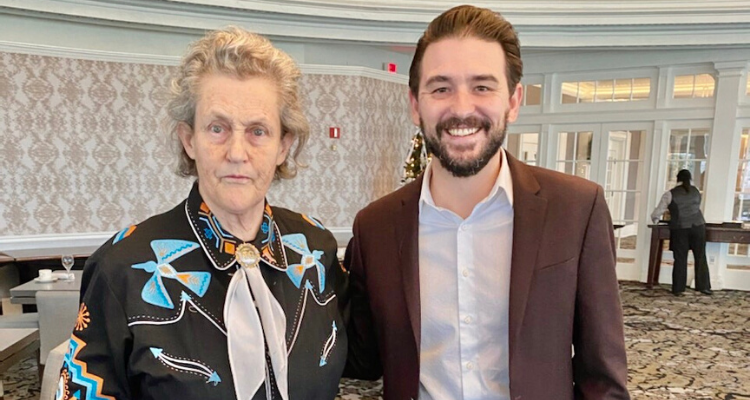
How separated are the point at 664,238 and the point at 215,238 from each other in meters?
6.96

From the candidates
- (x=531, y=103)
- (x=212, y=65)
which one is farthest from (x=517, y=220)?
(x=531, y=103)

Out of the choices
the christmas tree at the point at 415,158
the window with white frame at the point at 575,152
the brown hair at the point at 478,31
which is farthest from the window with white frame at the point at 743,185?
the brown hair at the point at 478,31

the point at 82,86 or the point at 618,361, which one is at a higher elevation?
the point at 82,86

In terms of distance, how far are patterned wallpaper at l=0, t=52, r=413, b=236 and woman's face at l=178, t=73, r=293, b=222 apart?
12.5ft

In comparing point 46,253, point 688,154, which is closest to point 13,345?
point 46,253

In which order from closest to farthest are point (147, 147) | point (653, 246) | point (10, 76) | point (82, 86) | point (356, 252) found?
point (356, 252) < point (10, 76) < point (82, 86) < point (147, 147) < point (653, 246)

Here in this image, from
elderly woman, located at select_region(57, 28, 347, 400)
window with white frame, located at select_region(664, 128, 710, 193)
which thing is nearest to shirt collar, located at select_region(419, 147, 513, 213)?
elderly woman, located at select_region(57, 28, 347, 400)

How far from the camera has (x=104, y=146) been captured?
531 cm

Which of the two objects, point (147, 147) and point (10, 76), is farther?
point (147, 147)

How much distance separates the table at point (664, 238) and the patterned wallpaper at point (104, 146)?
166 inches

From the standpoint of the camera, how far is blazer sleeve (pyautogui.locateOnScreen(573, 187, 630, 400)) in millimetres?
1197

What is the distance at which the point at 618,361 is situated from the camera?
1.21 metres

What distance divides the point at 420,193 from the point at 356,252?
0.87 ft

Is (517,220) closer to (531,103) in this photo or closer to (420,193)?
(420,193)
